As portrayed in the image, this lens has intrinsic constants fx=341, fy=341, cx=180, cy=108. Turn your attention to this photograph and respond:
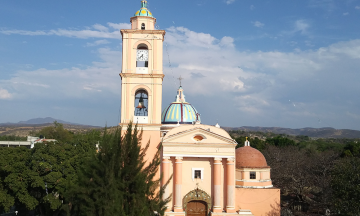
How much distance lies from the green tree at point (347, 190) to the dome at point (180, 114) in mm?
12830

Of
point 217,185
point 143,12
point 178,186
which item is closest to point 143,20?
point 143,12

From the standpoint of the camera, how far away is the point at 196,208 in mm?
22875

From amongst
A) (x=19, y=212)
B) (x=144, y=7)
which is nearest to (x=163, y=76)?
(x=144, y=7)

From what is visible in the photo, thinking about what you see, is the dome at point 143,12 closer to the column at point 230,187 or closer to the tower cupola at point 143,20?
the tower cupola at point 143,20

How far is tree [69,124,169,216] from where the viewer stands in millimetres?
14836

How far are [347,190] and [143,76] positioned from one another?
14390mm

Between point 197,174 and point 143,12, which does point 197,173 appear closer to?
point 197,174

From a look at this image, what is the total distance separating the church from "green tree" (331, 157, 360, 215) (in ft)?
15.4

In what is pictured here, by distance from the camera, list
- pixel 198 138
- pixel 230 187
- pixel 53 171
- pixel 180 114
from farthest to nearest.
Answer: pixel 180 114
pixel 53 171
pixel 198 138
pixel 230 187

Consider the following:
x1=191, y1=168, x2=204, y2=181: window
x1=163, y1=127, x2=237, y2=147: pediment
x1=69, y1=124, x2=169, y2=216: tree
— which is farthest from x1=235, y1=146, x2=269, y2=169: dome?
x1=69, y1=124, x2=169, y2=216: tree

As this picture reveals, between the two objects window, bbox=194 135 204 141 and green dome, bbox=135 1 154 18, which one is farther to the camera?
green dome, bbox=135 1 154 18

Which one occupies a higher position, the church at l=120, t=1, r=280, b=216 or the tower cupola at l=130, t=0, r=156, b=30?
the tower cupola at l=130, t=0, r=156, b=30

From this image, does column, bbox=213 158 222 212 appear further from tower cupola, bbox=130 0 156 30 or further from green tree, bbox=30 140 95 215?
tower cupola, bbox=130 0 156 30

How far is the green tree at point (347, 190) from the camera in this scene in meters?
18.7
